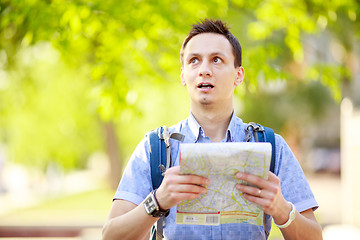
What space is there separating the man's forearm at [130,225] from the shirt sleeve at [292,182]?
26.5 inches

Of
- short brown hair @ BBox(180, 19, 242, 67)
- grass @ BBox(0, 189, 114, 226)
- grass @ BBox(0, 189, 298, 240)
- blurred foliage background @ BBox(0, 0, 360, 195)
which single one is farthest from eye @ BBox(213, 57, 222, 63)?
grass @ BBox(0, 189, 114, 226)

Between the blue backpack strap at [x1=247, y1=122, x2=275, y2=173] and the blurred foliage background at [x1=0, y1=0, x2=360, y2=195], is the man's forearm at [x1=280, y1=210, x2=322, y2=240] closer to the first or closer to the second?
the blue backpack strap at [x1=247, y1=122, x2=275, y2=173]

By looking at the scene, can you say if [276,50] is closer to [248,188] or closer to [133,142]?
[248,188]

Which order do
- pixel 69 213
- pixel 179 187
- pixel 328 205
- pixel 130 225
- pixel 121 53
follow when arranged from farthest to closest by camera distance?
pixel 328 205, pixel 69 213, pixel 121 53, pixel 130 225, pixel 179 187

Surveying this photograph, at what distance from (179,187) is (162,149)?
389 millimetres

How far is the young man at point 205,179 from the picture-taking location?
187cm

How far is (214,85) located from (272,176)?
1.86 feet

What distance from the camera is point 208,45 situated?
7.09ft

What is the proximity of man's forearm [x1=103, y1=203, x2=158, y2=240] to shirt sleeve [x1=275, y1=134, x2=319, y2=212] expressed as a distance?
673 mm

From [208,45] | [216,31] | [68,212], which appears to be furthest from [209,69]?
[68,212]

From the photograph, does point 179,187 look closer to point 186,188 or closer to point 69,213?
point 186,188

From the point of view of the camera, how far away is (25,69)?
12.6 m

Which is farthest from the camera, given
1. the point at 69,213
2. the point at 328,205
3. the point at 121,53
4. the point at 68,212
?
the point at 328,205

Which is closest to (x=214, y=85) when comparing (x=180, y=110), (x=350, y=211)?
(x=350, y=211)
